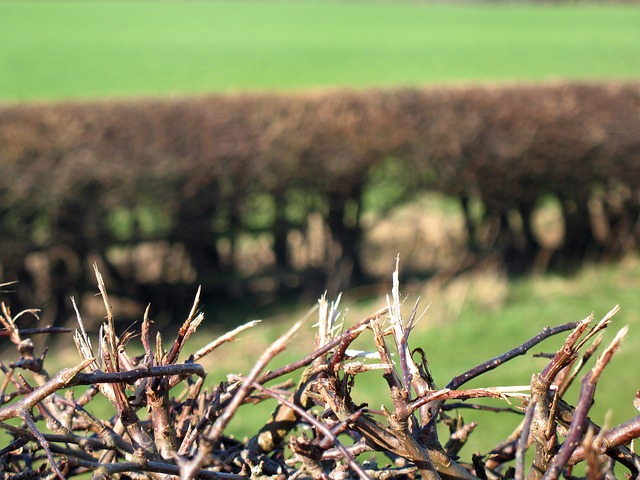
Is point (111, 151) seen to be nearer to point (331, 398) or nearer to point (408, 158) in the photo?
point (408, 158)

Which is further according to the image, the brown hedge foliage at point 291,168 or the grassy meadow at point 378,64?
the grassy meadow at point 378,64

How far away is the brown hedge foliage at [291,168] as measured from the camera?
6719mm

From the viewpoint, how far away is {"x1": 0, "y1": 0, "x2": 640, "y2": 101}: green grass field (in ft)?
105

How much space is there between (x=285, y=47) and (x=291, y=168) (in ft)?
123

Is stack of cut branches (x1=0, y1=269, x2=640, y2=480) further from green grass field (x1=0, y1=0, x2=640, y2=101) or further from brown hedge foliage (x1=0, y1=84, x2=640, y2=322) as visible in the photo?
green grass field (x1=0, y1=0, x2=640, y2=101)

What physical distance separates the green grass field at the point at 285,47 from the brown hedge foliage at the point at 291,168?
→ 14196mm

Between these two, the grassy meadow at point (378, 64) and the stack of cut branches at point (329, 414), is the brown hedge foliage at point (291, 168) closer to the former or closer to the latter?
the grassy meadow at point (378, 64)

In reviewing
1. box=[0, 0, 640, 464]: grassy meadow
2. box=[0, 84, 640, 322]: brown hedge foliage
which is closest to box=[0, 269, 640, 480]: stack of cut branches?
box=[0, 0, 640, 464]: grassy meadow

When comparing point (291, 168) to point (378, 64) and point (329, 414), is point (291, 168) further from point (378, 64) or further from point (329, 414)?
point (378, 64)

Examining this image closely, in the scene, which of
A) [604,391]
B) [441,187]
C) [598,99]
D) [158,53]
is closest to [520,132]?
[441,187]

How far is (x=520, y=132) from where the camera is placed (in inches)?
321

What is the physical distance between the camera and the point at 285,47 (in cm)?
4356

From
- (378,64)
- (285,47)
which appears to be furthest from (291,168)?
(285,47)

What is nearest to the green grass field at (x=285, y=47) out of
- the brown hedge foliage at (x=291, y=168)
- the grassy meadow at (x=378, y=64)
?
the grassy meadow at (x=378, y=64)
